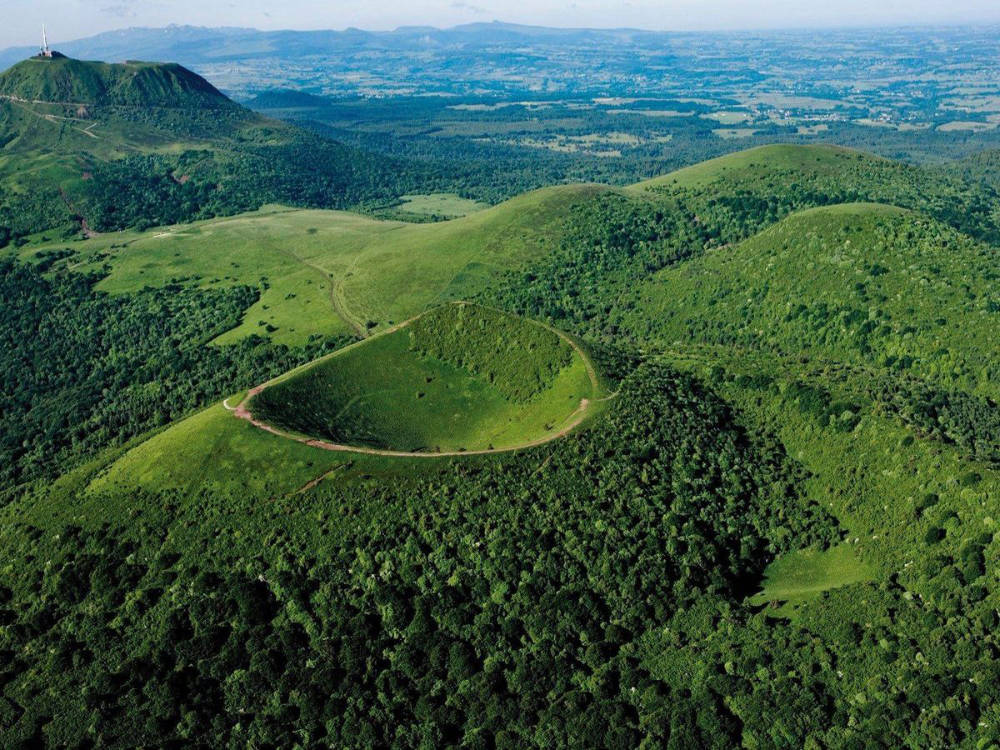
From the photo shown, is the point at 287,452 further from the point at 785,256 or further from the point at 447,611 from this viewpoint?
the point at 785,256

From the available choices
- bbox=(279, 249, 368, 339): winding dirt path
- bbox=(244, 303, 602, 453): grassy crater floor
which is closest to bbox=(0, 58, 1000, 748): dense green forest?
bbox=(244, 303, 602, 453): grassy crater floor

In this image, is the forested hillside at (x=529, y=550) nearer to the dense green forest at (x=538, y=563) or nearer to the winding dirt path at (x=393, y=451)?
the dense green forest at (x=538, y=563)

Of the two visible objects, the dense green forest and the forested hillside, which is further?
the forested hillside

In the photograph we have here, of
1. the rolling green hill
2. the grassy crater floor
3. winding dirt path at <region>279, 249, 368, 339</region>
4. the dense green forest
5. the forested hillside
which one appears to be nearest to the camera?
the dense green forest

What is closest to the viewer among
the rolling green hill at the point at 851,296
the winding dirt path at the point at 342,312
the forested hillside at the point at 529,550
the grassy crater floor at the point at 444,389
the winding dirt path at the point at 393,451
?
the forested hillside at the point at 529,550

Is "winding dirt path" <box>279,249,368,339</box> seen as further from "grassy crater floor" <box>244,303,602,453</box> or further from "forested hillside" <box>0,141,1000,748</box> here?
"grassy crater floor" <box>244,303,602,453</box>

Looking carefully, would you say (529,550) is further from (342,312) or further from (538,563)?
(342,312)

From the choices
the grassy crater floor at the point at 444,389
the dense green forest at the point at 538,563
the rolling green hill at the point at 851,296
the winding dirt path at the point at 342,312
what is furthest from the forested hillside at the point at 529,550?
the winding dirt path at the point at 342,312

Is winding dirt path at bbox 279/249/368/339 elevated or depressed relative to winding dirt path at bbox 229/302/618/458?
depressed

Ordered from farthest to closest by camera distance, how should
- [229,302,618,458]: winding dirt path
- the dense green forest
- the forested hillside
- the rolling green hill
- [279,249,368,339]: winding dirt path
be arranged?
[279,249,368,339]: winding dirt path
the rolling green hill
[229,302,618,458]: winding dirt path
the forested hillside
the dense green forest
